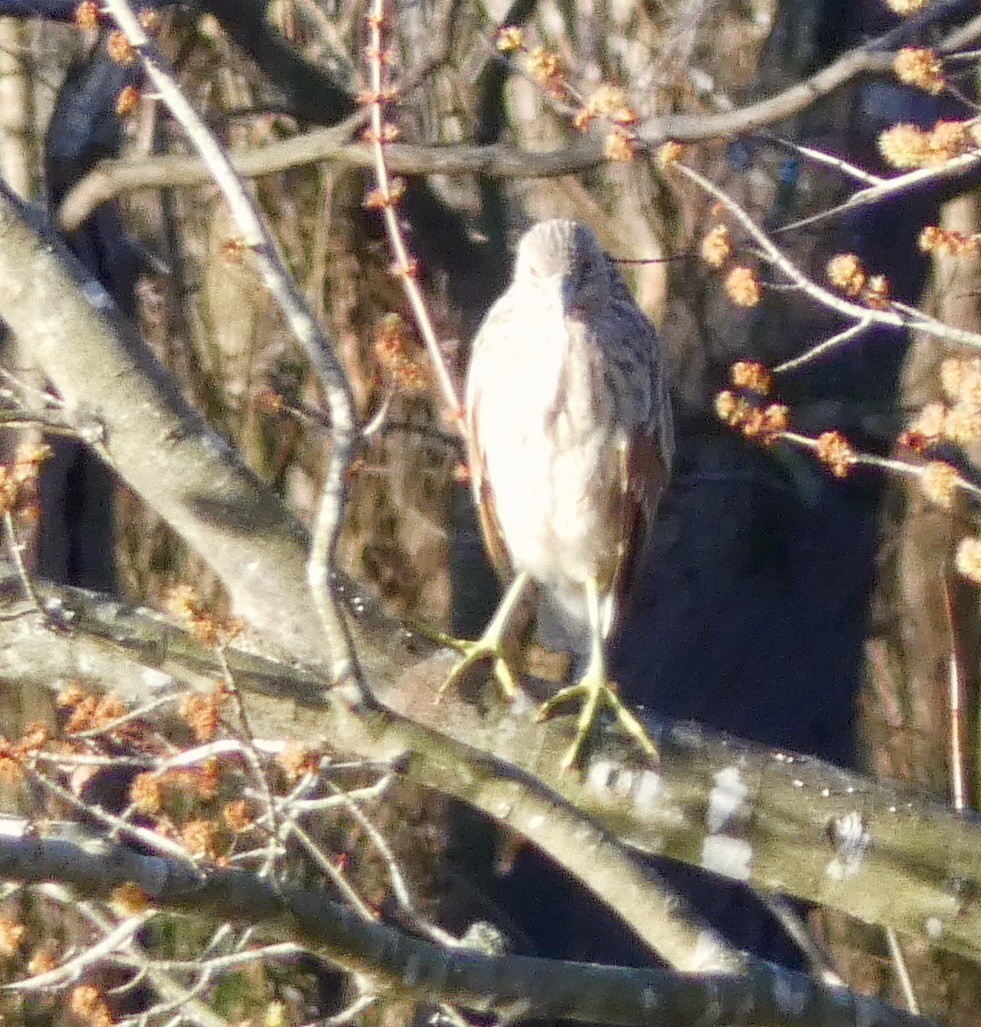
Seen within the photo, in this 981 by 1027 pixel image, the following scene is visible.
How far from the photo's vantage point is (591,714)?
291 cm

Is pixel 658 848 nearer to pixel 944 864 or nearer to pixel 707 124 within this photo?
pixel 944 864

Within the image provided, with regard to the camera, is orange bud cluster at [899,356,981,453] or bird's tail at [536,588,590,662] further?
bird's tail at [536,588,590,662]

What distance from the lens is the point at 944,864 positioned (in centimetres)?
271

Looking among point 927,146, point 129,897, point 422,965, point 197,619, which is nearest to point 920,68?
point 927,146

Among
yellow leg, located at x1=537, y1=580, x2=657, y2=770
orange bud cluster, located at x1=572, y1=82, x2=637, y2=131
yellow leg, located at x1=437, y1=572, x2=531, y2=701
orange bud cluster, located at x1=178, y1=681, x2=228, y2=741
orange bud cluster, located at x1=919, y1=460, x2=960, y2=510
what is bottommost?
yellow leg, located at x1=537, y1=580, x2=657, y2=770

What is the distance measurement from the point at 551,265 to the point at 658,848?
1.50m

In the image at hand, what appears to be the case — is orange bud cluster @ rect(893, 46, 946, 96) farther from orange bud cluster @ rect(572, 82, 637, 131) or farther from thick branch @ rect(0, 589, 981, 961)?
thick branch @ rect(0, 589, 981, 961)

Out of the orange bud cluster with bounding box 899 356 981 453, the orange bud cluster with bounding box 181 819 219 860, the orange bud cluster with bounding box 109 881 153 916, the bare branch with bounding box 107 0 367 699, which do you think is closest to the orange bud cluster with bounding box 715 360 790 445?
the orange bud cluster with bounding box 899 356 981 453

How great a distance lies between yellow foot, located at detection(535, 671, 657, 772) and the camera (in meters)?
2.84

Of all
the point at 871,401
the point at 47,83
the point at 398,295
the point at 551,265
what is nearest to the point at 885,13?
the point at 871,401

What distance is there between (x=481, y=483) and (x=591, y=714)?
4.18 feet

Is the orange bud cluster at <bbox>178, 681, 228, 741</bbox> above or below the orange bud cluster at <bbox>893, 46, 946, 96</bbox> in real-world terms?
below

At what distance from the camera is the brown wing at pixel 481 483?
13.1ft

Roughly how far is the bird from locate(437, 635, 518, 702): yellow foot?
46 cm
